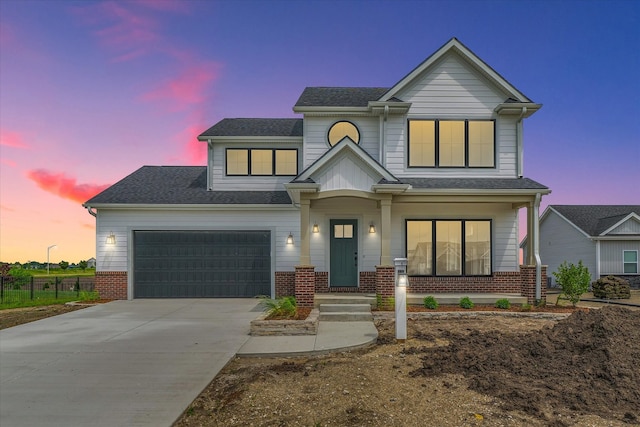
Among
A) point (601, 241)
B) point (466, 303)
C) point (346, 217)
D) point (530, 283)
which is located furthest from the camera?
point (601, 241)

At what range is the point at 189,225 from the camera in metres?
14.3

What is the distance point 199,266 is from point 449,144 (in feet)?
34.2

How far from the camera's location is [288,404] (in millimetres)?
4914

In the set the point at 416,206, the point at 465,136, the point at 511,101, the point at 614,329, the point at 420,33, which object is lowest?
the point at 614,329

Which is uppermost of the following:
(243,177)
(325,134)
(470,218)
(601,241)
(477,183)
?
(325,134)

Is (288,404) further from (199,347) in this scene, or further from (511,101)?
(511,101)

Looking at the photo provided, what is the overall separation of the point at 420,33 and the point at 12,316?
58.7 feet

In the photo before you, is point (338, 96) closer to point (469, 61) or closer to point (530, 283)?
point (469, 61)

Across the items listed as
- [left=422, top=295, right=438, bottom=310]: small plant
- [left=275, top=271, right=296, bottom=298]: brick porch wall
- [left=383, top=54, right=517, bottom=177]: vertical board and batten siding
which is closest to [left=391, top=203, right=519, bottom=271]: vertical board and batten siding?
[left=383, top=54, right=517, bottom=177]: vertical board and batten siding

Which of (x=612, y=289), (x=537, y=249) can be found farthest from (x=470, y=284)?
(x=612, y=289)

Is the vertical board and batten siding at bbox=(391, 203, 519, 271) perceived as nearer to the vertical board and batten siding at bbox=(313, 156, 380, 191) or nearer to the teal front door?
the teal front door

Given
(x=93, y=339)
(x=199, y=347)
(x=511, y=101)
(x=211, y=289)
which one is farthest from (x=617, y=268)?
(x=93, y=339)

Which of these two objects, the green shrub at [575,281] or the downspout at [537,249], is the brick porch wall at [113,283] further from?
the green shrub at [575,281]

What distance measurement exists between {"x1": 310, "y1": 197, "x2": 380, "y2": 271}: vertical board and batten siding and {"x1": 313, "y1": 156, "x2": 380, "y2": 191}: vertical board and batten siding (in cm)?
188
